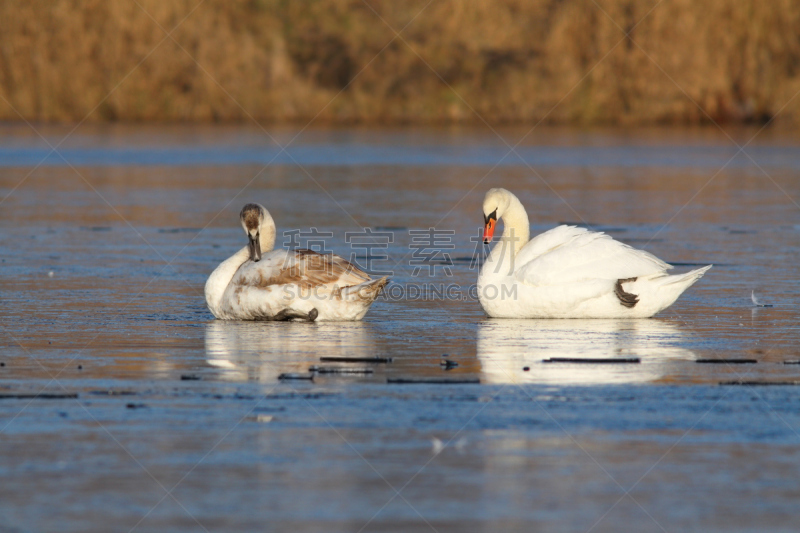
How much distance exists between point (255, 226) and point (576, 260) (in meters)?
2.37

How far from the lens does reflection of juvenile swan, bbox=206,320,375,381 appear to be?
735 cm

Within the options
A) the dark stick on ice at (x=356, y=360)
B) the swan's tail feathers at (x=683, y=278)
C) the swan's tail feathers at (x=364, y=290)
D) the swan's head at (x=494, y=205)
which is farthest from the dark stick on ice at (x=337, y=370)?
the swan's tail feathers at (x=683, y=278)

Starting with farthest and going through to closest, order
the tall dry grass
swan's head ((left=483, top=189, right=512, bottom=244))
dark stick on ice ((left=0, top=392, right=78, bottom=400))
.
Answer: the tall dry grass
swan's head ((left=483, top=189, right=512, bottom=244))
dark stick on ice ((left=0, top=392, right=78, bottom=400))

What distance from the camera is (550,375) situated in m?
7.08

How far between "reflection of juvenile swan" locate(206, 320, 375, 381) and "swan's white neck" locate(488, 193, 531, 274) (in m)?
1.19

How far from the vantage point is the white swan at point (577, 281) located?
913 cm

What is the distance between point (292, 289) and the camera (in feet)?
29.5

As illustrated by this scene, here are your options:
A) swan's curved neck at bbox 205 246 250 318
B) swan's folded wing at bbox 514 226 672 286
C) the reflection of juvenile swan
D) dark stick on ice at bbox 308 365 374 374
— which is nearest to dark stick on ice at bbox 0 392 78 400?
the reflection of juvenile swan

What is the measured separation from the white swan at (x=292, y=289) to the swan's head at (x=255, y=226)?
0.15 metres

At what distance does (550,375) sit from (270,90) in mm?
33790

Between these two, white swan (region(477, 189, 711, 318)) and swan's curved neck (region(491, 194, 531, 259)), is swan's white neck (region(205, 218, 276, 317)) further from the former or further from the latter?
swan's curved neck (region(491, 194, 531, 259))

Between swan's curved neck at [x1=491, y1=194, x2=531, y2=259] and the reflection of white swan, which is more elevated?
swan's curved neck at [x1=491, y1=194, x2=531, y2=259]

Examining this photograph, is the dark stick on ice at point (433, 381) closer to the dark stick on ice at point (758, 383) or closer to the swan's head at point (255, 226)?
the dark stick on ice at point (758, 383)

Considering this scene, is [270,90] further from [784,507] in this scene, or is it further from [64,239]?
[784,507]
